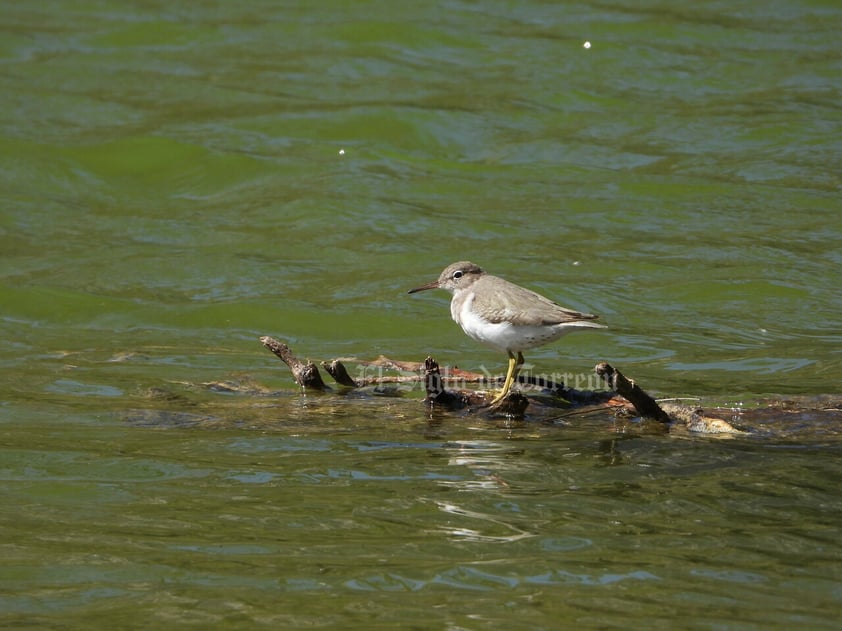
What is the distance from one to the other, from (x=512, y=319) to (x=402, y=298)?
16.3ft

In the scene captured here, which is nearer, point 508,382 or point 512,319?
point 512,319

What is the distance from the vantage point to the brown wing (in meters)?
7.32

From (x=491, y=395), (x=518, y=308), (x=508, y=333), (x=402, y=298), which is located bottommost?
(x=491, y=395)

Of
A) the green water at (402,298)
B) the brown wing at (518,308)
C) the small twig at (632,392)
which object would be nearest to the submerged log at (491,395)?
the small twig at (632,392)

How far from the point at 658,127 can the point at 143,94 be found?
722 centimetres

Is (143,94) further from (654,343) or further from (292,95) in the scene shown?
(654,343)

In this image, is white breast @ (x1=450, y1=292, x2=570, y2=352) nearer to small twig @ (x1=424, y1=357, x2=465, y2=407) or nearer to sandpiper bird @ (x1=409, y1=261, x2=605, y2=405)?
sandpiper bird @ (x1=409, y1=261, x2=605, y2=405)

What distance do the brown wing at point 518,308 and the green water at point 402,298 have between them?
2.35 ft

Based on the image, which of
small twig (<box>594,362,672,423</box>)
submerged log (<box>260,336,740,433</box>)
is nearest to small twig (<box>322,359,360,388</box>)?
submerged log (<box>260,336,740,433</box>)

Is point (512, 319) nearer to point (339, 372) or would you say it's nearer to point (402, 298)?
point (339, 372)

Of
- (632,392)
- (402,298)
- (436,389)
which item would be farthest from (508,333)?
(402,298)

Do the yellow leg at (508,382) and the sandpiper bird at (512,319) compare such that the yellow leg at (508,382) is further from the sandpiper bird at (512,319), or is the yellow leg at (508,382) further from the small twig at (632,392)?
the small twig at (632,392)

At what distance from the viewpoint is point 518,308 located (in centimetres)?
748

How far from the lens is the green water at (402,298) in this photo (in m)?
5.69
